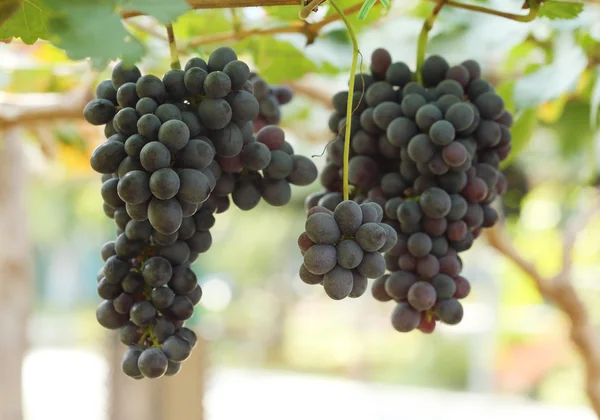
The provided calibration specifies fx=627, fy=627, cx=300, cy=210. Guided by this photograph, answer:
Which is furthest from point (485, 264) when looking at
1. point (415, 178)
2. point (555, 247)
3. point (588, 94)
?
point (415, 178)

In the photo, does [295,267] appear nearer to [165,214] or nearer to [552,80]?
[552,80]

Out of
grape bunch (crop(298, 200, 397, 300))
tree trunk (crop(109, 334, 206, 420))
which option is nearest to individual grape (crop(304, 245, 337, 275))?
grape bunch (crop(298, 200, 397, 300))

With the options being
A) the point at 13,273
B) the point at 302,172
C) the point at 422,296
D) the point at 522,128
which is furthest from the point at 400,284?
the point at 13,273

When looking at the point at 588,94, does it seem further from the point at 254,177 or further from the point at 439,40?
the point at 254,177

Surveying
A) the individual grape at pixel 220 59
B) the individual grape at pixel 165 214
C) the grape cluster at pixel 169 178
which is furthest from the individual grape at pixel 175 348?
the individual grape at pixel 220 59

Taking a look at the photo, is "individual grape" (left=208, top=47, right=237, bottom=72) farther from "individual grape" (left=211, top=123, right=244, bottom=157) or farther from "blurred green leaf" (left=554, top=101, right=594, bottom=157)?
"blurred green leaf" (left=554, top=101, right=594, bottom=157)
